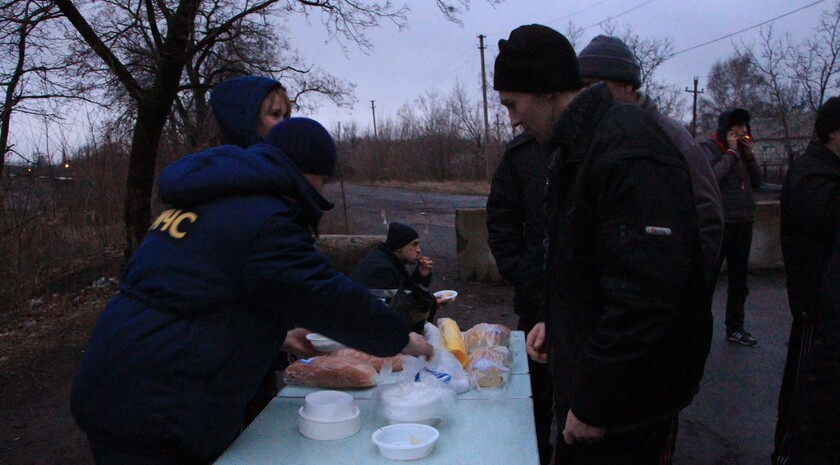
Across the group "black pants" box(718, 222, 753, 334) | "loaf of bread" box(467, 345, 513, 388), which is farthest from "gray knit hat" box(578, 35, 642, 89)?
"black pants" box(718, 222, 753, 334)

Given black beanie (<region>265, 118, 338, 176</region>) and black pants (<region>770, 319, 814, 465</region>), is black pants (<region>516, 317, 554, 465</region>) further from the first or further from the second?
black beanie (<region>265, 118, 338, 176</region>)

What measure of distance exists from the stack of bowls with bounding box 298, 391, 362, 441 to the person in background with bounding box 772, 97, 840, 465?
1702mm

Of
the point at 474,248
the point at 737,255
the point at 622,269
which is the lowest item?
the point at 474,248

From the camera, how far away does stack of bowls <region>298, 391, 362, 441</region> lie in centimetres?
204

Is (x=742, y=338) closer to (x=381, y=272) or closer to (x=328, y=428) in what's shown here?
(x=381, y=272)

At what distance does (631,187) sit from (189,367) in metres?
1.23

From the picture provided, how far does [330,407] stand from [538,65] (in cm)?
122

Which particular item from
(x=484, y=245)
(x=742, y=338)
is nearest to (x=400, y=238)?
(x=742, y=338)

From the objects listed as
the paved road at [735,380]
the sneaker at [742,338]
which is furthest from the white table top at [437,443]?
the sneaker at [742,338]

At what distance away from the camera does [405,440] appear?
1.96m

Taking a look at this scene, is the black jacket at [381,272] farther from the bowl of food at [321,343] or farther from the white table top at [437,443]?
the white table top at [437,443]

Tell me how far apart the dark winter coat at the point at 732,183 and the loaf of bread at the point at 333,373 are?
4.14m

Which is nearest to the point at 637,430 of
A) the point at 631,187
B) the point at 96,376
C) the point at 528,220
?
the point at 631,187

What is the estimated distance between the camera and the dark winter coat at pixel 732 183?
554 centimetres
